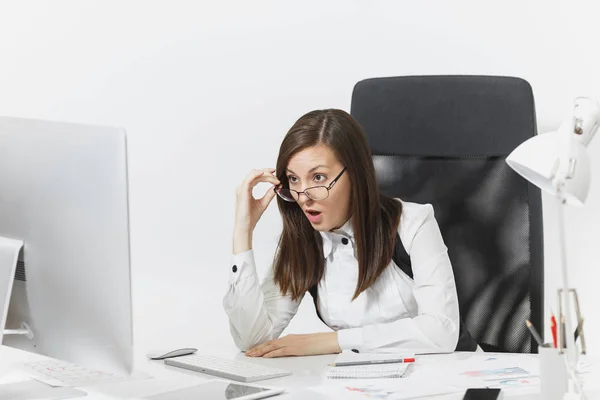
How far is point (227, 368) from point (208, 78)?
5.65ft

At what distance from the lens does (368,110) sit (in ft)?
7.68

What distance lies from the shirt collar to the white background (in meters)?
0.70

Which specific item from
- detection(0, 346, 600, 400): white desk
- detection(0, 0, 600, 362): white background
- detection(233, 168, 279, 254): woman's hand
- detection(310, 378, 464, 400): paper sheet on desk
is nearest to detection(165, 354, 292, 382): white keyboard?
detection(0, 346, 600, 400): white desk

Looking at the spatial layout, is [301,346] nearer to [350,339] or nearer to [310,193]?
[350,339]

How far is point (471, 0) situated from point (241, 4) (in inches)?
33.0

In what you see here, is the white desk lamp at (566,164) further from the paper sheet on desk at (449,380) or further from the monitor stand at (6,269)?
the monitor stand at (6,269)

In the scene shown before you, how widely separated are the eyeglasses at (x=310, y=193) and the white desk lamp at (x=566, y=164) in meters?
0.85

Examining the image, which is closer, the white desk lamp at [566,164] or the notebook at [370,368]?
the white desk lamp at [566,164]

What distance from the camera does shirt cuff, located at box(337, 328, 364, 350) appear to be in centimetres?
190

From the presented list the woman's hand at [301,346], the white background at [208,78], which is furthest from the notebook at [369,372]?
the white background at [208,78]

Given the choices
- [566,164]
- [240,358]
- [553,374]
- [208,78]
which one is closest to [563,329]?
[553,374]

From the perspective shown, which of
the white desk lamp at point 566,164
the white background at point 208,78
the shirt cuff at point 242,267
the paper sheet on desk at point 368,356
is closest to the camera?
the white desk lamp at point 566,164

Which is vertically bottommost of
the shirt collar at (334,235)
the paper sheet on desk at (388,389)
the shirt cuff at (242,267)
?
the paper sheet on desk at (388,389)

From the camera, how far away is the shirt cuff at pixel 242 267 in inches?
84.2
